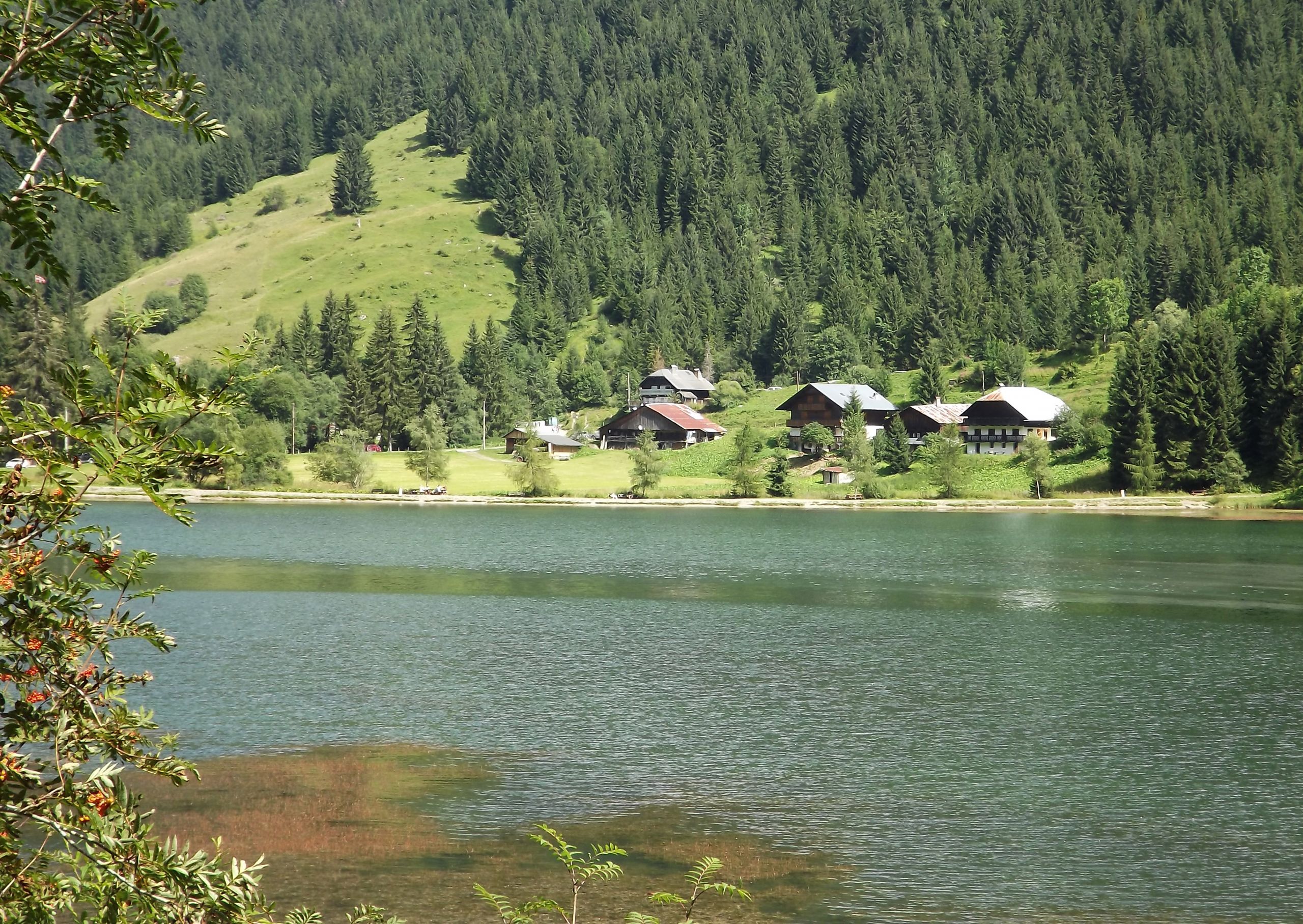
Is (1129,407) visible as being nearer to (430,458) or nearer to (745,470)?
(745,470)

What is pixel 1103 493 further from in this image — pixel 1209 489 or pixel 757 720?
pixel 757 720

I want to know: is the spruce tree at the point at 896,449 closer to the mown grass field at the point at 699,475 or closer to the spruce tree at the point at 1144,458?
the mown grass field at the point at 699,475

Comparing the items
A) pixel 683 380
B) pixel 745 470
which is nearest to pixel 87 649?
pixel 745 470

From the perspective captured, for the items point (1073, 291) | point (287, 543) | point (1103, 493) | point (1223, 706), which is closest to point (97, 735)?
point (1223, 706)

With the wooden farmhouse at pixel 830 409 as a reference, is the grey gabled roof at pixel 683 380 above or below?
above

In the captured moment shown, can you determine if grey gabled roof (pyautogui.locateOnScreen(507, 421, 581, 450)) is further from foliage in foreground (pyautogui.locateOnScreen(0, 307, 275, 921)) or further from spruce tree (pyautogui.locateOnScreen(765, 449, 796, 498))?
foliage in foreground (pyautogui.locateOnScreen(0, 307, 275, 921))

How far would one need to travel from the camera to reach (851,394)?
14550 centimetres

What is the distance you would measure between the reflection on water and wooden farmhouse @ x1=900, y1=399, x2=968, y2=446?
112034 millimetres

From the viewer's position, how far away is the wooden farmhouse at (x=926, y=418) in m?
135

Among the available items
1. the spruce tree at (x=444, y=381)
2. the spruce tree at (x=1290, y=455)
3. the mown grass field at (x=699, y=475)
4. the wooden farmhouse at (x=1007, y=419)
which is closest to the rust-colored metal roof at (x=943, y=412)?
the wooden farmhouse at (x=1007, y=419)

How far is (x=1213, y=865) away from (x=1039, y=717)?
1209cm

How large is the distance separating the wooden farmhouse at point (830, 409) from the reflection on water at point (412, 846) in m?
115

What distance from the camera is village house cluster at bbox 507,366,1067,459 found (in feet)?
435

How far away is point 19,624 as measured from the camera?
6.72 meters
